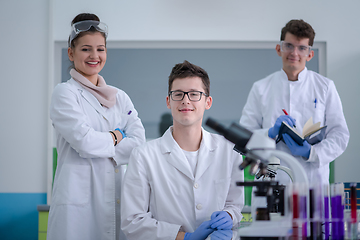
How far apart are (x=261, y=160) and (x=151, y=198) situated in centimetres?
70

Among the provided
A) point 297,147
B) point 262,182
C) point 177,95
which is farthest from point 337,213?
point 297,147

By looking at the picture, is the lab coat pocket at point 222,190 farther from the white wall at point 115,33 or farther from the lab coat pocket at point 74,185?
the white wall at point 115,33

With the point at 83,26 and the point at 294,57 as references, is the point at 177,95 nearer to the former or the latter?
the point at 83,26

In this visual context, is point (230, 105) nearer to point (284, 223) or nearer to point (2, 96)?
point (2, 96)

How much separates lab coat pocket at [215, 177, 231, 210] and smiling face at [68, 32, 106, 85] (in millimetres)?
838

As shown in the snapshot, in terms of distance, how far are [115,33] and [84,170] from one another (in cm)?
182

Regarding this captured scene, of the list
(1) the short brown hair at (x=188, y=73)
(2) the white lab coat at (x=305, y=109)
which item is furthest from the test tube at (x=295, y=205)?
(2) the white lab coat at (x=305, y=109)

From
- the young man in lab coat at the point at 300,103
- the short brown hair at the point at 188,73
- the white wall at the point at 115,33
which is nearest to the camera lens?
the short brown hair at the point at 188,73

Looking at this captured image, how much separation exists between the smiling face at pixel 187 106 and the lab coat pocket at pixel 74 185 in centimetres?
49

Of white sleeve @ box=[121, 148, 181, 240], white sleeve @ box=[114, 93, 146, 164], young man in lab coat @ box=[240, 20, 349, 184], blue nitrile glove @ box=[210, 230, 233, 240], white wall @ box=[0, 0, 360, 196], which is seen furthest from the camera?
white wall @ box=[0, 0, 360, 196]

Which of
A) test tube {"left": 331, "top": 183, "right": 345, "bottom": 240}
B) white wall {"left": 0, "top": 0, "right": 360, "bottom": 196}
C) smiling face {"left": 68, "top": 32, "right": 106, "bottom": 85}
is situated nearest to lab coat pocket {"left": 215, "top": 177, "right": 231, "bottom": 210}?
test tube {"left": 331, "top": 183, "right": 345, "bottom": 240}

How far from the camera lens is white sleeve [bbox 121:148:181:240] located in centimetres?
132

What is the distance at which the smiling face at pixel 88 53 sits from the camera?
1.74 meters

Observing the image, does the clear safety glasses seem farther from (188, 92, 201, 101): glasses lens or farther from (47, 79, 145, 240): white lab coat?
(47, 79, 145, 240): white lab coat
